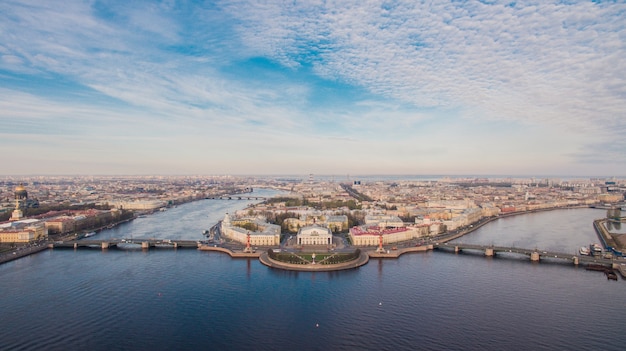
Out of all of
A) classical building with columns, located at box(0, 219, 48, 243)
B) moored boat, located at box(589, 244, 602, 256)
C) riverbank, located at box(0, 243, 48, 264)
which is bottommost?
riverbank, located at box(0, 243, 48, 264)

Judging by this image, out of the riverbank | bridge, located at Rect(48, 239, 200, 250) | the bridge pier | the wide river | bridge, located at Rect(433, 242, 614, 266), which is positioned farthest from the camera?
bridge, located at Rect(48, 239, 200, 250)

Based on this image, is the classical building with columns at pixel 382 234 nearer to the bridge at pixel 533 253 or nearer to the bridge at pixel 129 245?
the bridge at pixel 533 253

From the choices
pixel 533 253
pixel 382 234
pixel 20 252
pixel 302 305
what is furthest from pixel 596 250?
pixel 20 252

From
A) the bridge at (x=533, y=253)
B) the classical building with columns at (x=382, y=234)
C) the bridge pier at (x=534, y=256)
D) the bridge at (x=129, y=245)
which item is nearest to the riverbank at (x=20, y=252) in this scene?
the bridge at (x=129, y=245)

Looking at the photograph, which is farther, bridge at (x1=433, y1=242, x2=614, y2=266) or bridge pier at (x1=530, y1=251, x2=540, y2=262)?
bridge pier at (x1=530, y1=251, x2=540, y2=262)

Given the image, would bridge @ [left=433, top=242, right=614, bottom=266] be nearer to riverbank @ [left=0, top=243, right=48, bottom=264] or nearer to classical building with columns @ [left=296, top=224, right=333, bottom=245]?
classical building with columns @ [left=296, top=224, right=333, bottom=245]

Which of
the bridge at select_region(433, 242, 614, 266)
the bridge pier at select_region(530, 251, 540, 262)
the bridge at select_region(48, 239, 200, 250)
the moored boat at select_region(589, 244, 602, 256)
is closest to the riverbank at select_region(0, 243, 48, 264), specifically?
the bridge at select_region(48, 239, 200, 250)

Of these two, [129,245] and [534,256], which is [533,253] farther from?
[129,245]

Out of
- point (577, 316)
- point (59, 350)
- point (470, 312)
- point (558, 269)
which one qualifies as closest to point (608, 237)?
point (558, 269)

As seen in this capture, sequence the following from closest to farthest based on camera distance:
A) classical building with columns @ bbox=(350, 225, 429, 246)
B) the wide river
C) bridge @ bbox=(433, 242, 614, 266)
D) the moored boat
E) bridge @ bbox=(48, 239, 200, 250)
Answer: the wide river, bridge @ bbox=(433, 242, 614, 266), the moored boat, bridge @ bbox=(48, 239, 200, 250), classical building with columns @ bbox=(350, 225, 429, 246)
